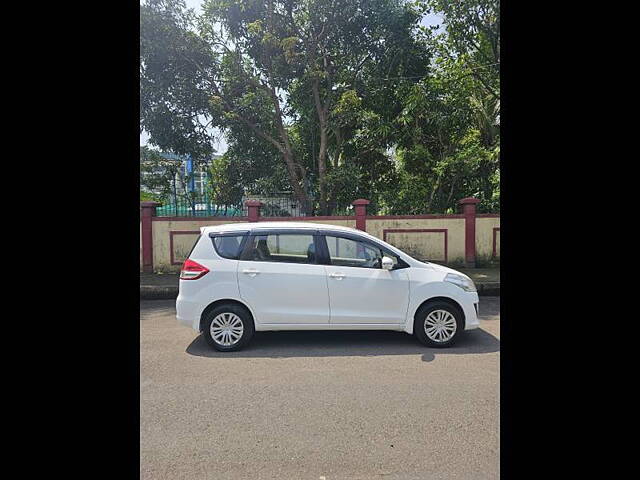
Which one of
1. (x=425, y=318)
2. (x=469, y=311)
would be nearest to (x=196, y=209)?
(x=425, y=318)

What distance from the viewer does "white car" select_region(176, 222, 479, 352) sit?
472 cm

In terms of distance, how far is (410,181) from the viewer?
11102mm

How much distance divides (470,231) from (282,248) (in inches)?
252

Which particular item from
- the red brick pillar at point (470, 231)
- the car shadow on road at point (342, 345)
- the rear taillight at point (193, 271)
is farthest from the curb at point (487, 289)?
the rear taillight at point (193, 271)

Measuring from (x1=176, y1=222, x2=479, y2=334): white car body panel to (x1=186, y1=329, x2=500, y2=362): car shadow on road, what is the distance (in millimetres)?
243

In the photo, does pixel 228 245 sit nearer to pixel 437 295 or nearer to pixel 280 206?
pixel 437 295

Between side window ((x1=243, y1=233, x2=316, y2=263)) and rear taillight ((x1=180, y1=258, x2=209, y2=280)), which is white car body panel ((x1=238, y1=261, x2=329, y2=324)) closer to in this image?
side window ((x1=243, y1=233, x2=316, y2=263))

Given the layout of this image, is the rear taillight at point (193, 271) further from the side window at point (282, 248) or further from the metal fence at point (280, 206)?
the metal fence at point (280, 206)

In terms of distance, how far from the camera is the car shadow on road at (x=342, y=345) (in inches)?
181

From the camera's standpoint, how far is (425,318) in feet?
15.7

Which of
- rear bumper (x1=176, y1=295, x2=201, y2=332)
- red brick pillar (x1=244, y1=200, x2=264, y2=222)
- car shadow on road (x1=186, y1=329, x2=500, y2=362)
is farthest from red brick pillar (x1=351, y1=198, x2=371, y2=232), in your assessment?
rear bumper (x1=176, y1=295, x2=201, y2=332)
